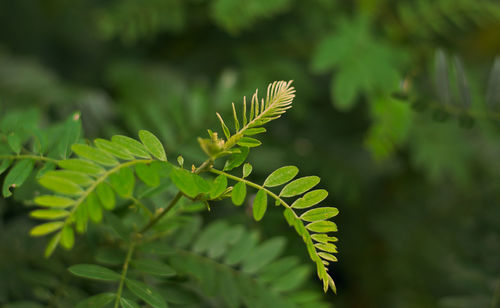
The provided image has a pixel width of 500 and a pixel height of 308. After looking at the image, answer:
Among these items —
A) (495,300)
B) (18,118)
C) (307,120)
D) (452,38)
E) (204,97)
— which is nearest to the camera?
(18,118)

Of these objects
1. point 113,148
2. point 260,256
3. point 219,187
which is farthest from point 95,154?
point 260,256

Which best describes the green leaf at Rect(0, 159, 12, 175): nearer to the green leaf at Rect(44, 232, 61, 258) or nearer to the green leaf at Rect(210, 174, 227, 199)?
the green leaf at Rect(44, 232, 61, 258)

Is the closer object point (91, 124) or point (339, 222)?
point (91, 124)

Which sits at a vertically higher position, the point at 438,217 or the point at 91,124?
the point at 91,124

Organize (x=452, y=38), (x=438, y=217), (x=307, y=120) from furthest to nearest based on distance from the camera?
(x=452, y=38) < (x=307, y=120) < (x=438, y=217)

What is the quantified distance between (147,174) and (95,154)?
0.21 feet

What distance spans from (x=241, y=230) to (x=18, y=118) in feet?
1.43

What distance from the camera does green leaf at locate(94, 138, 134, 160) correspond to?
0.49m

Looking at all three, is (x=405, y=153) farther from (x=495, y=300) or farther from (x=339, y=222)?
(x=495, y=300)

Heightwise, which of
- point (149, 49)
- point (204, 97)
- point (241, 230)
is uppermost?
point (149, 49)

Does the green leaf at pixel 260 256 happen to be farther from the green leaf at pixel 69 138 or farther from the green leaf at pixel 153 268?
the green leaf at pixel 69 138

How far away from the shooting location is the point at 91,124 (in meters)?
1.13

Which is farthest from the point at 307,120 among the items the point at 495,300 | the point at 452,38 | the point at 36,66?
the point at 36,66

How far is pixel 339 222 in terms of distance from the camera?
61.1 inches
